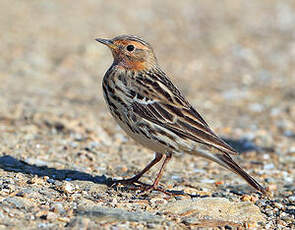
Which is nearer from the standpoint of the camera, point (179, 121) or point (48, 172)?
point (179, 121)

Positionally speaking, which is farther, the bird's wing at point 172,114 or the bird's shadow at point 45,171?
the bird's shadow at point 45,171

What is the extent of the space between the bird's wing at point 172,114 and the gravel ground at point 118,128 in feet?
2.23

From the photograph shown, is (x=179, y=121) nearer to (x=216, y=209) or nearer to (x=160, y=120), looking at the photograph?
(x=160, y=120)

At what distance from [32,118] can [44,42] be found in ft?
18.7

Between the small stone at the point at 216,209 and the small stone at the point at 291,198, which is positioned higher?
the small stone at the point at 291,198

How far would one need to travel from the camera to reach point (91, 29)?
1638 cm

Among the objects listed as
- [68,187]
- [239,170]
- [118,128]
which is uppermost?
[118,128]

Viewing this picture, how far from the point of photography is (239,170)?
643 cm

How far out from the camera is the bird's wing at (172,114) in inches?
258

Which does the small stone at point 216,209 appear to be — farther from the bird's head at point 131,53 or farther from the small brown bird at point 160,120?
the bird's head at point 131,53

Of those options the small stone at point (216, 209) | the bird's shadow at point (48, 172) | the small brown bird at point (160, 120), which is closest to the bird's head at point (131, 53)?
the small brown bird at point (160, 120)

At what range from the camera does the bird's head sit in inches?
291

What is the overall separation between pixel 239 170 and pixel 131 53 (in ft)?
6.83

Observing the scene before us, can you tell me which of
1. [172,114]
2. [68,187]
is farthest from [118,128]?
[68,187]
